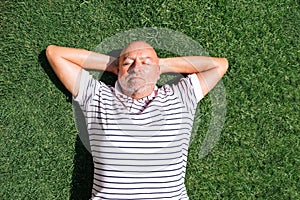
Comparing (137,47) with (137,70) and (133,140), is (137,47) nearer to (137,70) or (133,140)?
(137,70)

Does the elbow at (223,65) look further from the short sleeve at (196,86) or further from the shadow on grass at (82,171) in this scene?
the shadow on grass at (82,171)

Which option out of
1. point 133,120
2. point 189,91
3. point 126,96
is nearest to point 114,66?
point 126,96

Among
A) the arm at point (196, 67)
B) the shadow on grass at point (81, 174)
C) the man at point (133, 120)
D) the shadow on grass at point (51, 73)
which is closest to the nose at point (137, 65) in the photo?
the man at point (133, 120)

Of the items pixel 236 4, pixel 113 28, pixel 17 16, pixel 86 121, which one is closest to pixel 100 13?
pixel 113 28

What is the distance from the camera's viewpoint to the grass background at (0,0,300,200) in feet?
9.44

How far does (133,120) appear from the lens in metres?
2.70

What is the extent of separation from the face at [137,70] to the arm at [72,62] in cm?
16

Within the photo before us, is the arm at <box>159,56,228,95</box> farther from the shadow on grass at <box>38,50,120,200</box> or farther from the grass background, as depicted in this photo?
the shadow on grass at <box>38,50,120,200</box>

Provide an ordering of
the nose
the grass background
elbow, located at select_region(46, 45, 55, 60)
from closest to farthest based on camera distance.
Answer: the nose → elbow, located at select_region(46, 45, 55, 60) → the grass background

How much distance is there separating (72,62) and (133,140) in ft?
2.01

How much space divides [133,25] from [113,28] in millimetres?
132

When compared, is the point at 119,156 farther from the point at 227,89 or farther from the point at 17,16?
the point at 17,16

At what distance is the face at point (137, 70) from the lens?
2674 mm

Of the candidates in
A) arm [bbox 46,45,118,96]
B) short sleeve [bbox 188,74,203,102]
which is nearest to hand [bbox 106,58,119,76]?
arm [bbox 46,45,118,96]
